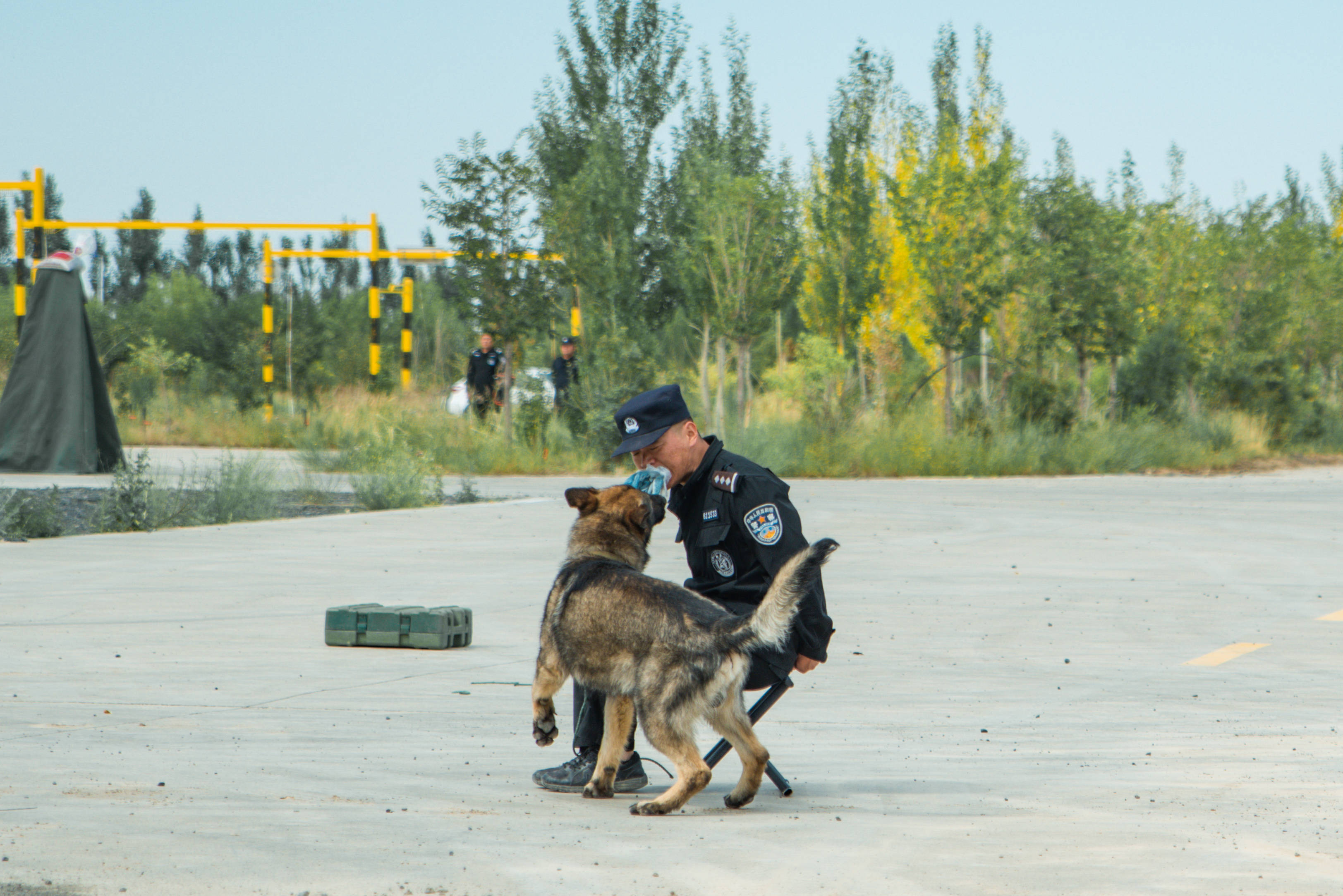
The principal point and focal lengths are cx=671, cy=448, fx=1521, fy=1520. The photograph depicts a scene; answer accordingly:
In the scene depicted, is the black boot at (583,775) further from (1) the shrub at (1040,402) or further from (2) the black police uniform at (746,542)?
(1) the shrub at (1040,402)

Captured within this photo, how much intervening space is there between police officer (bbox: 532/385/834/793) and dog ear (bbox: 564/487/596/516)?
0.17m

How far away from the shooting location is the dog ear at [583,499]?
4777 millimetres

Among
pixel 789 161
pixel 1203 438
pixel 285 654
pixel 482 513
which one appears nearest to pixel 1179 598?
pixel 285 654

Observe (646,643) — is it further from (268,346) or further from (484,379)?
(268,346)

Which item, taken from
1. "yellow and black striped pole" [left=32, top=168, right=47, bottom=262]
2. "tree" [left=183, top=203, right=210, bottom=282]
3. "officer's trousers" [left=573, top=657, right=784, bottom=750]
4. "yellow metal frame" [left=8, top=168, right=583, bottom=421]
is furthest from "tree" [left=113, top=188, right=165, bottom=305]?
"officer's trousers" [left=573, top=657, right=784, bottom=750]

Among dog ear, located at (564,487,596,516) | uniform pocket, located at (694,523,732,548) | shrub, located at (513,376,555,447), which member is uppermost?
shrub, located at (513,376,555,447)

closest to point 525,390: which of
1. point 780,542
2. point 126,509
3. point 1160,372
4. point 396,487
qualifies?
point 396,487

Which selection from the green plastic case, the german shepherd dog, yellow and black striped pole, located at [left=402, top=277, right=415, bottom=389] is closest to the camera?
the german shepherd dog

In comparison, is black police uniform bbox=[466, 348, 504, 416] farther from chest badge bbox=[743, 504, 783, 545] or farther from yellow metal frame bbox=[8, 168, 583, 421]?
chest badge bbox=[743, 504, 783, 545]

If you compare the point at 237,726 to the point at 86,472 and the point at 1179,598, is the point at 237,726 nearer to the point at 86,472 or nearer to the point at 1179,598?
the point at 1179,598

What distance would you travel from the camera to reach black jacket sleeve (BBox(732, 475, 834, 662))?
4.69 m

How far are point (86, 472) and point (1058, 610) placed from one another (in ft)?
45.5

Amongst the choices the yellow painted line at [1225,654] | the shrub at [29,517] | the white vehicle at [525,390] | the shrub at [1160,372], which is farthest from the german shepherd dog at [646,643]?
the shrub at [1160,372]

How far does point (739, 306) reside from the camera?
85.8ft
